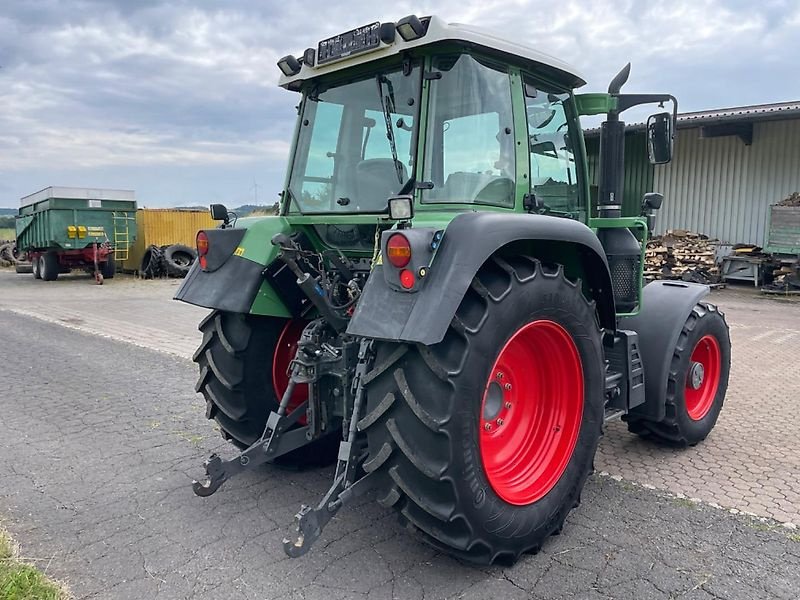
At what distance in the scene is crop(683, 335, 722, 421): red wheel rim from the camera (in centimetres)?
439

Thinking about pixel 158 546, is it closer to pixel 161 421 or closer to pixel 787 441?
pixel 161 421

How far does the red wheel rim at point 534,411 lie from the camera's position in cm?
303

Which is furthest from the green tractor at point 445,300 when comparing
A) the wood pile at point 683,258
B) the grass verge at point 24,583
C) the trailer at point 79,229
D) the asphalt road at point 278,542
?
the trailer at point 79,229

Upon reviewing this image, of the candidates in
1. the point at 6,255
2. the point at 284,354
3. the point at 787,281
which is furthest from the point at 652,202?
the point at 6,255

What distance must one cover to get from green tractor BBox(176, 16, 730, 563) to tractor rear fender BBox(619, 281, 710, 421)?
0.05 ft

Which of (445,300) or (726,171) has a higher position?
(726,171)

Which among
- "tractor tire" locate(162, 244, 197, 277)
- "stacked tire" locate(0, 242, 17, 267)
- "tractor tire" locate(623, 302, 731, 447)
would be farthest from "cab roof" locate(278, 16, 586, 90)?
"stacked tire" locate(0, 242, 17, 267)

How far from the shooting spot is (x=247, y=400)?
11.8 ft

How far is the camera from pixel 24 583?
102 inches

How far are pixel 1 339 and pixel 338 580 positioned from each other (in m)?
8.17

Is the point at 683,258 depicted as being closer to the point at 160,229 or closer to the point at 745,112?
the point at 745,112

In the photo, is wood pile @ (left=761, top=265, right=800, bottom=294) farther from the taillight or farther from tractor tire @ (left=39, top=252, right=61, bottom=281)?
tractor tire @ (left=39, top=252, right=61, bottom=281)

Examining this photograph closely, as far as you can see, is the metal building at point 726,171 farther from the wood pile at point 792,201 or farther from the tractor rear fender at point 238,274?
the tractor rear fender at point 238,274

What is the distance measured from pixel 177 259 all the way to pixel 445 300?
61.0ft
